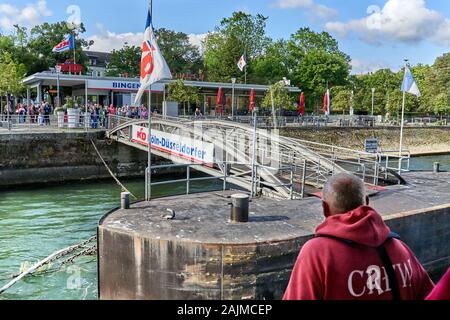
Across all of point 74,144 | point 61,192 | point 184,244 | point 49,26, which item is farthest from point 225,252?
point 49,26

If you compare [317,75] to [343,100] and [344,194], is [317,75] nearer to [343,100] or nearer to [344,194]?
[343,100]

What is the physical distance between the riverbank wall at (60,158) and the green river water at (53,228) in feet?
→ 4.94

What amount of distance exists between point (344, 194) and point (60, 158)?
84.3ft

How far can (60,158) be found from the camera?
26391 mm

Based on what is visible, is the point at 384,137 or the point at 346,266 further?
the point at 384,137

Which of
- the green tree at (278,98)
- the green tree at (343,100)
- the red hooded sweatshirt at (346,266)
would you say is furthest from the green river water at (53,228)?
the green tree at (343,100)

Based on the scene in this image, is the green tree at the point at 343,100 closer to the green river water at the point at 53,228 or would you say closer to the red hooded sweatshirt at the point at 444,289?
the green river water at the point at 53,228

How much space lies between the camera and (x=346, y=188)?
2635 millimetres

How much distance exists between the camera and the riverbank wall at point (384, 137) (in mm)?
40938

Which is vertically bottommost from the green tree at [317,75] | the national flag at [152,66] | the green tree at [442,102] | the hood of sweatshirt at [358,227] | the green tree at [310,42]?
the hood of sweatshirt at [358,227]

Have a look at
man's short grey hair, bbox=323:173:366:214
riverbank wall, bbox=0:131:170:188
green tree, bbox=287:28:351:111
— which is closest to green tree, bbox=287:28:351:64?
green tree, bbox=287:28:351:111

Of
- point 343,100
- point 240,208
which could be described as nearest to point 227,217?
point 240,208

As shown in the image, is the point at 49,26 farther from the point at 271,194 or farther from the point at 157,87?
the point at 271,194
